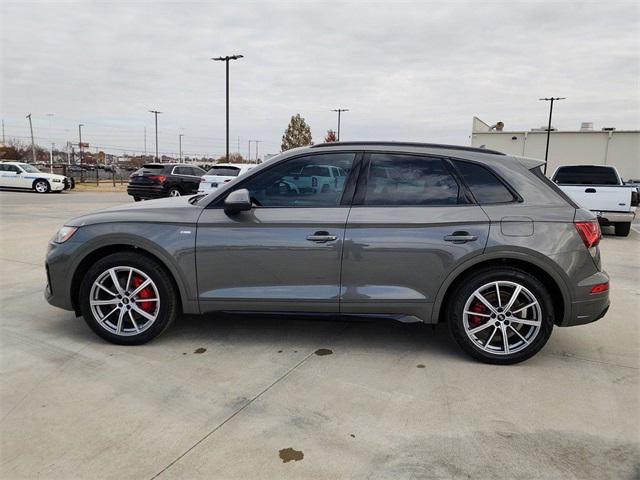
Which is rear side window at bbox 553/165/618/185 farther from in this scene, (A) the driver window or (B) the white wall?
(B) the white wall

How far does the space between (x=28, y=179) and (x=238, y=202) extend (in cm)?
2421

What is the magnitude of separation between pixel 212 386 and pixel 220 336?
0.90 m

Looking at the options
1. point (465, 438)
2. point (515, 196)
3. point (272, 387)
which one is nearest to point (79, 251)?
point (272, 387)

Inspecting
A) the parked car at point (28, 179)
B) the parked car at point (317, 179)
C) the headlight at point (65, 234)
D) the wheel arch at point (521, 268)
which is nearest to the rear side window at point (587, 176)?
the wheel arch at point (521, 268)

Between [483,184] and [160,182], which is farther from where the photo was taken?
[160,182]

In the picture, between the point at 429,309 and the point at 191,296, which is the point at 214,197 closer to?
the point at 191,296

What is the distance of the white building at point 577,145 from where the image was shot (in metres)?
49.4

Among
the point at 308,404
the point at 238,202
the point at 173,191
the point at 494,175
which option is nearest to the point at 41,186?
the point at 173,191

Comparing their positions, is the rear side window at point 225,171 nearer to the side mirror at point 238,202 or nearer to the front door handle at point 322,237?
the side mirror at point 238,202

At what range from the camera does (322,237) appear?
352cm

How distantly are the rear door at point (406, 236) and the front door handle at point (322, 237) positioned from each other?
11 cm

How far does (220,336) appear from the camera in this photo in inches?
159

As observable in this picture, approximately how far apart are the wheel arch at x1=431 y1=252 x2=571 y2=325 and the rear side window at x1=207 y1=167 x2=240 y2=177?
40.2ft

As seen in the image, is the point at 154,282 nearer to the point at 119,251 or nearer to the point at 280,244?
the point at 119,251
